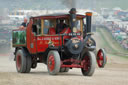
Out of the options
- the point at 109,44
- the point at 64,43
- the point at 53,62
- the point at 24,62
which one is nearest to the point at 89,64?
the point at 64,43

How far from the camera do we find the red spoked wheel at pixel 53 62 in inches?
659

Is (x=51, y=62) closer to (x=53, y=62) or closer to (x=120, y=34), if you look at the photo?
(x=53, y=62)

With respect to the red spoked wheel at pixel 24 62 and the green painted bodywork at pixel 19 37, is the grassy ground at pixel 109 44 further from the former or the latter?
the red spoked wheel at pixel 24 62

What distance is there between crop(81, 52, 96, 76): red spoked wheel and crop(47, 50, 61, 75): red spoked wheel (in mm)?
1185

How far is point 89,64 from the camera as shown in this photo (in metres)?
17.4

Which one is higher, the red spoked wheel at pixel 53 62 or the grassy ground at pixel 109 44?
the red spoked wheel at pixel 53 62

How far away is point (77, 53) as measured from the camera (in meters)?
17.2

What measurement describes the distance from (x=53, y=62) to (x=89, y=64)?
4.44 feet

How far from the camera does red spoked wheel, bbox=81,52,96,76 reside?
1716 centimetres

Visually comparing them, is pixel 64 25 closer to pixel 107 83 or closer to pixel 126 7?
pixel 107 83

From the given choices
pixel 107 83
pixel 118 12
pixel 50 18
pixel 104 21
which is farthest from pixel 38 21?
pixel 118 12

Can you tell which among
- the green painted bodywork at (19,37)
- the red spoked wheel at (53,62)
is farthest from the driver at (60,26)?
the green painted bodywork at (19,37)

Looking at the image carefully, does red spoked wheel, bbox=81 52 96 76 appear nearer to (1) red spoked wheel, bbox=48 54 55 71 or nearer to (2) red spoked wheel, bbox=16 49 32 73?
(1) red spoked wheel, bbox=48 54 55 71

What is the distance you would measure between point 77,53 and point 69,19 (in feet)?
4.31
